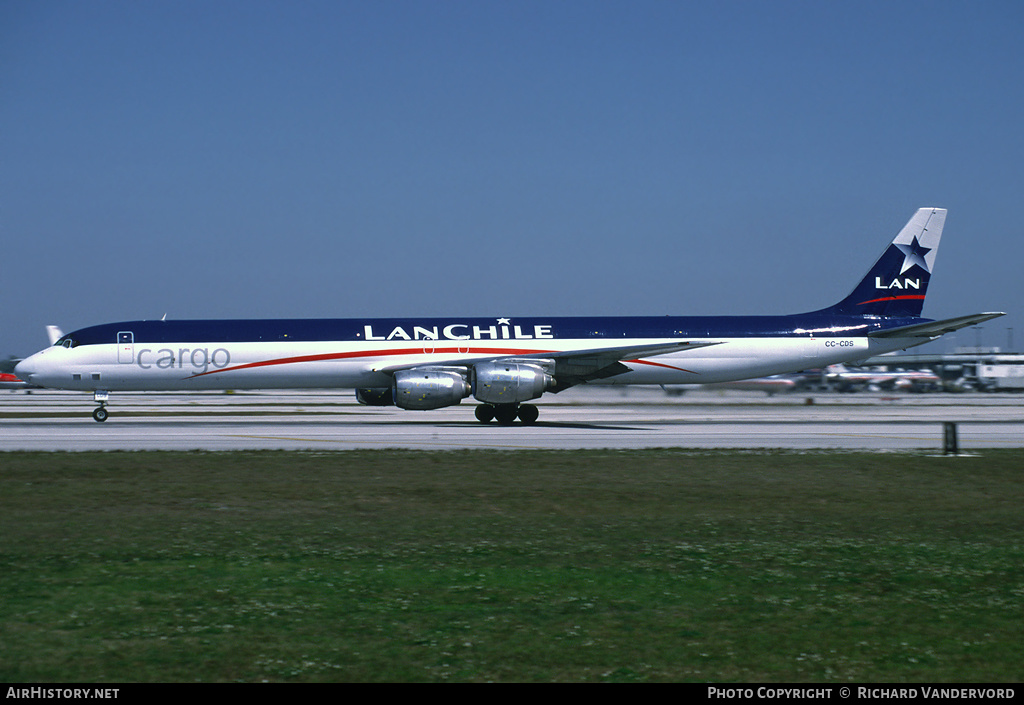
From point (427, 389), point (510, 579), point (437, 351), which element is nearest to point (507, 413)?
point (427, 389)

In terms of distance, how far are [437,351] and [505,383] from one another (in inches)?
182

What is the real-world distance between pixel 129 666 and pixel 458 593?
3069mm

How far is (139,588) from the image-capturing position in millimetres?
8812

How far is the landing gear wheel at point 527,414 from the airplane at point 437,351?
5 cm

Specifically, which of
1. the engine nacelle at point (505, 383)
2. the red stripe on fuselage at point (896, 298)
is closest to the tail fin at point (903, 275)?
the red stripe on fuselage at point (896, 298)

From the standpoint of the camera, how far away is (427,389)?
35156mm

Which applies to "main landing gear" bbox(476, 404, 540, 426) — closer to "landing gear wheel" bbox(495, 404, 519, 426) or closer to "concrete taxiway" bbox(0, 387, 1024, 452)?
"landing gear wheel" bbox(495, 404, 519, 426)

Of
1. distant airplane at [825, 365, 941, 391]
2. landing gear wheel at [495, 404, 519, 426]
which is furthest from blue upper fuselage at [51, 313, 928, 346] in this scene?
distant airplane at [825, 365, 941, 391]

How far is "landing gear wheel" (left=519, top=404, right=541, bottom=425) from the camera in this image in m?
37.6

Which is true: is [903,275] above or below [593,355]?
above

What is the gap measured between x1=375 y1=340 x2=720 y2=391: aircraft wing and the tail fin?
28.8 feet

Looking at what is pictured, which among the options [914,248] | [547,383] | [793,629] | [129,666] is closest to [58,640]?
[129,666]

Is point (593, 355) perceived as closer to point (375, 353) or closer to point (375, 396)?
point (375, 353)
